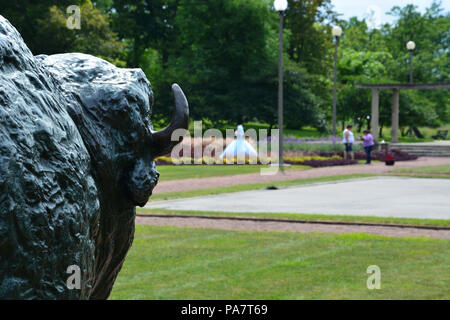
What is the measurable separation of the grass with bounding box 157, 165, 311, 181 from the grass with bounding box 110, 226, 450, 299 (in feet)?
35.6

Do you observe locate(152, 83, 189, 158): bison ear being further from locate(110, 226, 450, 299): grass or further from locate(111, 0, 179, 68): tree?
locate(111, 0, 179, 68): tree

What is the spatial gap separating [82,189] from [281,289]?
5.16 metres

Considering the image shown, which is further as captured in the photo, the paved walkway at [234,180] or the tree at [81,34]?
the tree at [81,34]

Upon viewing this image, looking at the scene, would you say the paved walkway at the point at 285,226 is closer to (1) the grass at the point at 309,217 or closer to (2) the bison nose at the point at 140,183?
(1) the grass at the point at 309,217

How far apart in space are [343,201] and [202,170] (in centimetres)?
966

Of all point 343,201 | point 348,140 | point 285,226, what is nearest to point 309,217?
point 285,226

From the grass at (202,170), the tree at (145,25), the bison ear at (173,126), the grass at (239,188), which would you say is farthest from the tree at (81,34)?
the bison ear at (173,126)

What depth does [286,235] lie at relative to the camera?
10133 millimetres

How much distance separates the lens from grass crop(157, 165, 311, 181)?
21.4 metres

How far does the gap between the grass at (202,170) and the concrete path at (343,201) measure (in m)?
4.58

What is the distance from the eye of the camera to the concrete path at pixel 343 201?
43.0ft

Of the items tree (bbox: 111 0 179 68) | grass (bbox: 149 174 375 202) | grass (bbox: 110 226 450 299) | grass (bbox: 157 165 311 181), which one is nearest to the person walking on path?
grass (bbox: 157 165 311 181)

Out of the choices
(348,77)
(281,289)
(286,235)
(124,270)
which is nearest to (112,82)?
(281,289)

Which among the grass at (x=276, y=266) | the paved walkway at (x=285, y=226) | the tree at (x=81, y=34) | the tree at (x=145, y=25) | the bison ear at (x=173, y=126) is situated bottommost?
the paved walkway at (x=285, y=226)
